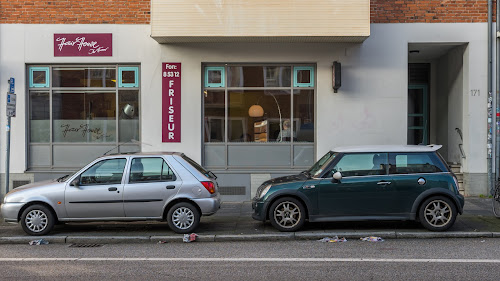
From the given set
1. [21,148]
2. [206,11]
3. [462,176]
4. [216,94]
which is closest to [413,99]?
[462,176]

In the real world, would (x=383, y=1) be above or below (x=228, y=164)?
above

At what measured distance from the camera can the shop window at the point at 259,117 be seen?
518 inches

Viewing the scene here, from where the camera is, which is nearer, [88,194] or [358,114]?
[88,194]

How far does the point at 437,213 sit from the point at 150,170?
5239 mm

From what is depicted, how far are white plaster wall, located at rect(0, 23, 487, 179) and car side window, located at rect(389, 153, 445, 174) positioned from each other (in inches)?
157

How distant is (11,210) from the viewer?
345 inches

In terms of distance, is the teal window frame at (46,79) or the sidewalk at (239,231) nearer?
the sidewalk at (239,231)

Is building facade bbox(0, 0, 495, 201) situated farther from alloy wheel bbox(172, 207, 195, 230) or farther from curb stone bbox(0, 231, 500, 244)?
curb stone bbox(0, 231, 500, 244)

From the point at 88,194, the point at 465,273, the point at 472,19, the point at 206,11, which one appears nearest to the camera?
the point at 465,273

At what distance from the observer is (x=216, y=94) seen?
1323 centimetres

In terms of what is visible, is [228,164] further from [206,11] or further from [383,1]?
[383,1]

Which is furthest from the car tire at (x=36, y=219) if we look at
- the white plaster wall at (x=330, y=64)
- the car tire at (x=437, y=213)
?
the car tire at (x=437, y=213)

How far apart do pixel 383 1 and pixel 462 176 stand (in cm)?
514

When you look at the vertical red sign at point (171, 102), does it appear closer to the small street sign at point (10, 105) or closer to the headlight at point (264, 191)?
the small street sign at point (10, 105)
